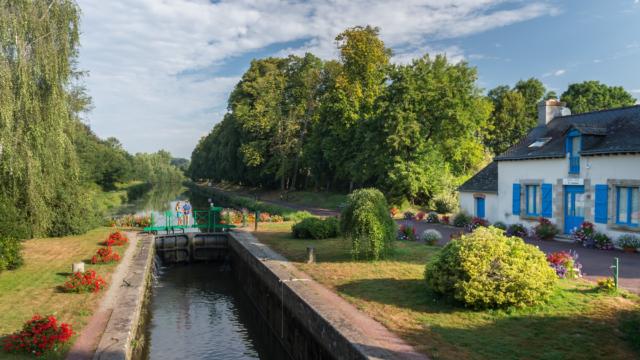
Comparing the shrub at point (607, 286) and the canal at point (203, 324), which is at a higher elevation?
the shrub at point (607, 286)

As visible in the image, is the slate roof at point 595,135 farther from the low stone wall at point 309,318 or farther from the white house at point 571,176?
the low stone wall at point 309,318

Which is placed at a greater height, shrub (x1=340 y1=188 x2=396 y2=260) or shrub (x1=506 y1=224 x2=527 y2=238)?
shrub (x1=340 y1=188 x2=396 y2=260)

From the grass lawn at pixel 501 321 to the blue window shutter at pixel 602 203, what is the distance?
7.74 metres

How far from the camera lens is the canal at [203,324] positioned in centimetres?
1366

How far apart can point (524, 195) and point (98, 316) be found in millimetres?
19895

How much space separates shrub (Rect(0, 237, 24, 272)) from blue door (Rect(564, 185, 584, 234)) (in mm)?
22115

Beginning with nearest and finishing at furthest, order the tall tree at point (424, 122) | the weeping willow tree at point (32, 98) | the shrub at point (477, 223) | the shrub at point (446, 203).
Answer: the weeping willow tree at point (32, 98), the shrub at point (477, 223), the shrub at point (446, 203), the tall tree at point (424, 122)

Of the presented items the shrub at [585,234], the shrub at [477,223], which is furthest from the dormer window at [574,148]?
the shrub at [477,223]

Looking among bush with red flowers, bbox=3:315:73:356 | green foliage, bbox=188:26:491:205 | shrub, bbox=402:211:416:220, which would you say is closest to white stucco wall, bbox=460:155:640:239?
shrub, bbox=402:211:416:220

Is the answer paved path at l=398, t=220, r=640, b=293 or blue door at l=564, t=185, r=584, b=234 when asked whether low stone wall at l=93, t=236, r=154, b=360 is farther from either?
blue door at l=564, t=185, r=584, b=234

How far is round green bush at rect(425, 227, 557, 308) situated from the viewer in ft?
33.9

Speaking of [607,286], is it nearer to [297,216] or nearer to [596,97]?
[297,216]

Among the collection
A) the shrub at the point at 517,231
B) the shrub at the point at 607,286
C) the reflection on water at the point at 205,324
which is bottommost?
the reflection on water at the point at 205,324

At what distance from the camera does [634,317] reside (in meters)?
9.39
